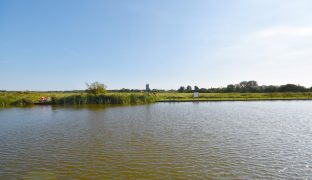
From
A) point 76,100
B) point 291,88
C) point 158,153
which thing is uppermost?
point 291,88

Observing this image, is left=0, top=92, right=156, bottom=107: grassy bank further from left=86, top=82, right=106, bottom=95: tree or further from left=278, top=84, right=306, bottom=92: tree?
left=278, top=84, right=306, bottom=92: tree

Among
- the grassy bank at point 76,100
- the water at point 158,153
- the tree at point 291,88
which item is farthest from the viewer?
the tree at point 291,88

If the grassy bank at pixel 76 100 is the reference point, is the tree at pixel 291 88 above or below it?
above

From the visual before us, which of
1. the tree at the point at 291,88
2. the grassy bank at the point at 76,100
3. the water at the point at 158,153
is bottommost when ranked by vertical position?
the water at the point at 158,153

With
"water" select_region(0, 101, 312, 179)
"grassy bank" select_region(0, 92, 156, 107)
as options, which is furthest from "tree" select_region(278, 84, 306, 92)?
"water" select_region(0, 101, 312, 179)

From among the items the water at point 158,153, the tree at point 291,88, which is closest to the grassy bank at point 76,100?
the water at point 158,153

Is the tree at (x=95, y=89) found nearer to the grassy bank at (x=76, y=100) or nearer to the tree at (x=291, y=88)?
the grassy bank at (x=76, y=100)

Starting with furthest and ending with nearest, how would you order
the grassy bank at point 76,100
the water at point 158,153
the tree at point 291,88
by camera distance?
the tree at point 291,88 < the grassy bank at point 76,100 < the water at point 158,153

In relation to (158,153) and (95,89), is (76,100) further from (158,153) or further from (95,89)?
(158,153)

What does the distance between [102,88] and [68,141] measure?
107 ft

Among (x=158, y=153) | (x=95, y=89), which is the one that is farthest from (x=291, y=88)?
(x=158, y=153)

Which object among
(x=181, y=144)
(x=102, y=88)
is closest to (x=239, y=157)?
(x=181, y=144)

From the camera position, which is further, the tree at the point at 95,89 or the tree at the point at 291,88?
the tree at the point at 291,88

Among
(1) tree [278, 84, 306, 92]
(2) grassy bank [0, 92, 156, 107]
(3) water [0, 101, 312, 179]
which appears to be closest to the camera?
(3) water [0, 101, 312, 179]
